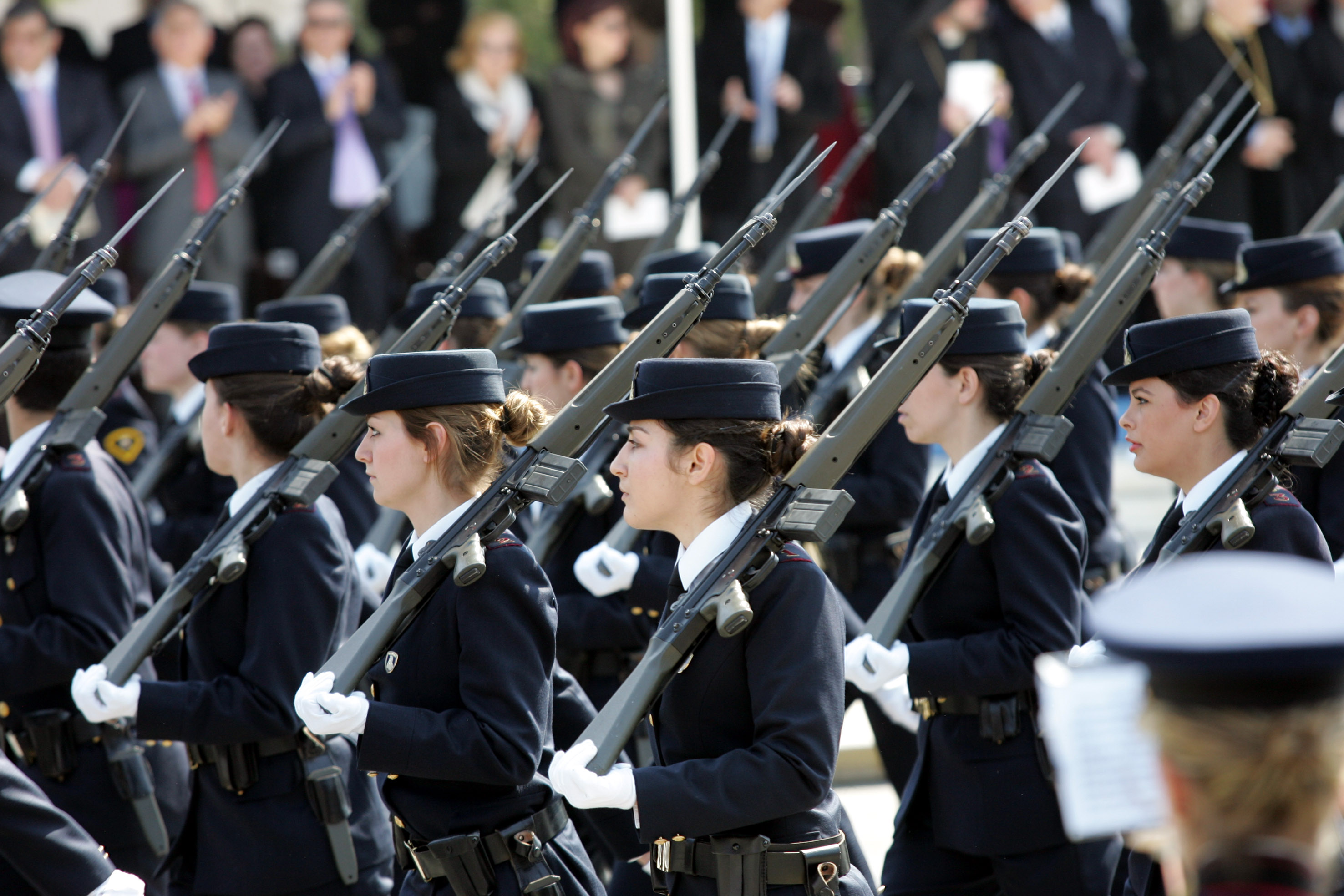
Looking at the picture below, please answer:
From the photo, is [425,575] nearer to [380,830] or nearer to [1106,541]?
[380,830]

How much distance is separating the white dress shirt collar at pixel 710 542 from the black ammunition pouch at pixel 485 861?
615 millimetres

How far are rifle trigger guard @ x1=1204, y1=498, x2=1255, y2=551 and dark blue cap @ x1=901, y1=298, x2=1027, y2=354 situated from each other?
0.93m

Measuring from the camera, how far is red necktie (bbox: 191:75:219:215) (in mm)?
10594

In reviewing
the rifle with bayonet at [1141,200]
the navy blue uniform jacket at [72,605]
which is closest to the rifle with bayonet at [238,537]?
the navy blue uniform jacket at [72,605]

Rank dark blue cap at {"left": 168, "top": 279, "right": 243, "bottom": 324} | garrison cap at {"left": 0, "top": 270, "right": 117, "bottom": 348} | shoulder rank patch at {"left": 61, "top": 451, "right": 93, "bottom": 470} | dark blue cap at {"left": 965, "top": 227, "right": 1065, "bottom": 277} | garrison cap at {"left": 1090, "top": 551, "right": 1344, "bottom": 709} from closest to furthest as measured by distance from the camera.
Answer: garrison cap at {"left": 1090, "top": 551, "right": 1344, "bottom": 709}
shoulder rank patch at {"left": 61, "top": 451, "right": 93, "bottom": 470}
garrison cap at {"left": 0, "top": 270, "right": 117, "bottom": 348}
dark blue cap at {"left": 965, "top": 227, "right": 1065, "bottom": 277}
dark blue cap at {"left": 168, "top": 279, "right": 243, "bottom": 324}

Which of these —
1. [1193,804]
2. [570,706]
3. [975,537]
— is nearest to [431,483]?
[570,706]

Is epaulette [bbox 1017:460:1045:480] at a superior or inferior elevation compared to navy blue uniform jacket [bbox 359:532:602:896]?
superior

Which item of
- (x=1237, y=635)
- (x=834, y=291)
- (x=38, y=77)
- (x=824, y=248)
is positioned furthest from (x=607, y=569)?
(x=38, y=77)

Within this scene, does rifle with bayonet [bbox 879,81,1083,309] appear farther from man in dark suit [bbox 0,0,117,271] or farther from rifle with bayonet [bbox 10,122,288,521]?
man in dark suit [bbox 0,0,117,271]

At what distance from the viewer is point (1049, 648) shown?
3623 mm

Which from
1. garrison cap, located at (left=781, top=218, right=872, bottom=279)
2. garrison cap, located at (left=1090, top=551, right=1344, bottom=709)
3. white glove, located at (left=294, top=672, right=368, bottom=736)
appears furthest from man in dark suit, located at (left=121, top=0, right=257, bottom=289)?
garrison cap, located at (left=1090, top=551, right=1344, bottom=709)

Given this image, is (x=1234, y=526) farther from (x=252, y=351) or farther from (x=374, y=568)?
(x=374, y=568)

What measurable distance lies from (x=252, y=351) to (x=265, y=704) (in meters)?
0.97

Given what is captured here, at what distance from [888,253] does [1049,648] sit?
269cm
